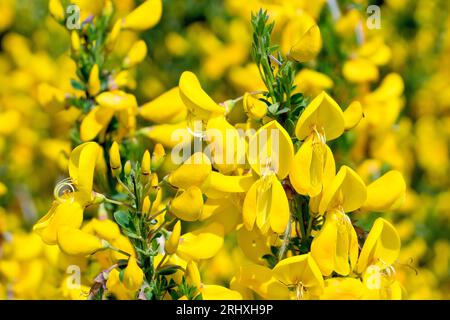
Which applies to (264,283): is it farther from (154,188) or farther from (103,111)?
(103,111)

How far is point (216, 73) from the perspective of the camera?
438 cm

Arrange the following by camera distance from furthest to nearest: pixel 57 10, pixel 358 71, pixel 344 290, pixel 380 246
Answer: pixel 358 71 → pixel 57 10 → pixel 380 246 → pixel 344 290

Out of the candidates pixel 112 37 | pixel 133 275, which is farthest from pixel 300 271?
pixel 112 37

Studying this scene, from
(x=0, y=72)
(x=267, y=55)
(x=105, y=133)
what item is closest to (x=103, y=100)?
(x=105, y=133)

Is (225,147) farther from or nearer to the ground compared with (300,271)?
farther from the ground

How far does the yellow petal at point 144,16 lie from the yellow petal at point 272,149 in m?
0.82

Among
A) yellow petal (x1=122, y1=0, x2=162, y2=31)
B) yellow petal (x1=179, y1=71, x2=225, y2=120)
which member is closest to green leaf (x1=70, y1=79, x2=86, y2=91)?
yellow petal (x1=122, y1=0, x2=162, y2=31)

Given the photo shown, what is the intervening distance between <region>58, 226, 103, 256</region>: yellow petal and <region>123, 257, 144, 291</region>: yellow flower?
137 millimetres

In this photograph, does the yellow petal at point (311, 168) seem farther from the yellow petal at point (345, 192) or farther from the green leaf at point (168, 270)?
the green leaf at point (168, 270)

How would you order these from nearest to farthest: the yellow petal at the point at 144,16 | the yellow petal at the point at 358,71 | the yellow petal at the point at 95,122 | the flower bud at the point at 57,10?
the yellow petal at the point at 95,122 → the flower bud at the point at 57,10 → the yellow petal at the point at 144,16 → the yellow petal at the point at 358,71

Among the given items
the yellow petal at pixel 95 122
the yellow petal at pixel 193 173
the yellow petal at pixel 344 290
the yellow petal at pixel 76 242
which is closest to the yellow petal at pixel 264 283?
the yellow petal at pixel 344 290

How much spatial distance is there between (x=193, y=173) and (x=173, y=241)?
0.48ft

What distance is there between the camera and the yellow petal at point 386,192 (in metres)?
1.80

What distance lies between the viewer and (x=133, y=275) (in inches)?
65.3
